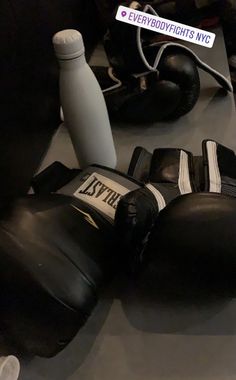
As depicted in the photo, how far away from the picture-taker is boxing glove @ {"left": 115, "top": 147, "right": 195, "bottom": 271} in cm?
39

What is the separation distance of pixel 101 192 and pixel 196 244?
0.13m

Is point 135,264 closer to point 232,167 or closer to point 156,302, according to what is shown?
point 156,302

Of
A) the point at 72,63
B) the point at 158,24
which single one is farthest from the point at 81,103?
the point at 158,24

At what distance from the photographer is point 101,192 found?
460 mm

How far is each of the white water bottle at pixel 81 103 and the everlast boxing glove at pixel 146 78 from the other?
0.10m

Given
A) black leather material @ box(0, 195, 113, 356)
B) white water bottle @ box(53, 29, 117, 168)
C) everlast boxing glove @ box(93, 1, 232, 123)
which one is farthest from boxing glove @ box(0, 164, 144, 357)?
everlast boxing glove @ box(93, 1, 232, 123)

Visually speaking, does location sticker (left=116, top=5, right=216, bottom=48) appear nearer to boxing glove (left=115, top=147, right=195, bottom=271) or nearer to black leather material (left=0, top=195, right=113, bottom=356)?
boxing glove (left=115, top=147, right=195, bottom=271)

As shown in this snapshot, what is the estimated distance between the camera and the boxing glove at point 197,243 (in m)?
0.36

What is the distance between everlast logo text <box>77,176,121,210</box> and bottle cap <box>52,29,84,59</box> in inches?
5.3

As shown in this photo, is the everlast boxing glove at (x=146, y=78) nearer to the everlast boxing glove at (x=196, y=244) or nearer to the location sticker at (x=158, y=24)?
the location sticker at (x=158, y=24)

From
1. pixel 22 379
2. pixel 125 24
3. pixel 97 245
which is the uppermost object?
pixel 125 24

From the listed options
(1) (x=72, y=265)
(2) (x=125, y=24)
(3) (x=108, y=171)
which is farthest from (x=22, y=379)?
(2) (x=125, y=24)

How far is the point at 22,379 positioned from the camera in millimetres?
395

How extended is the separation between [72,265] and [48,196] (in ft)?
0.28
